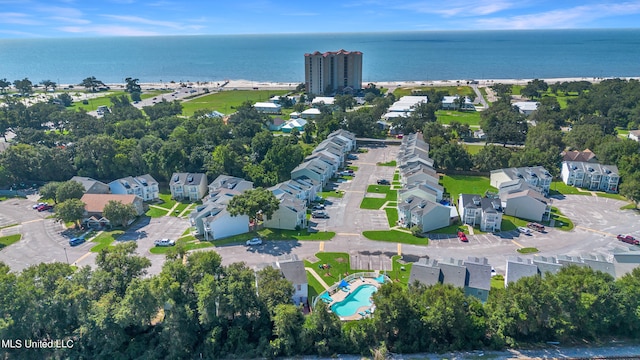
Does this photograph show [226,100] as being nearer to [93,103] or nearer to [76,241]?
[93,103]

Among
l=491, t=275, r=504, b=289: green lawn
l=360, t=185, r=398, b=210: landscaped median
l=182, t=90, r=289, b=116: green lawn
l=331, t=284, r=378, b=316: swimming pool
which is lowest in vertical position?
l=331, t=284, r=378, b=316: swimming pool

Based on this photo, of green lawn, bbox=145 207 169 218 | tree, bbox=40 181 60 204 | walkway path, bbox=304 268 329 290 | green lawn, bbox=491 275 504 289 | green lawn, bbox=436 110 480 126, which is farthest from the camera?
green lawn, bbox=436 110 480 126

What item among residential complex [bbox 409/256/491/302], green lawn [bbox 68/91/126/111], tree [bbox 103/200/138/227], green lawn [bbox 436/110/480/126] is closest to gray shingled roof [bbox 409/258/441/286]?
residential complex [bbox 409/256/491/302]

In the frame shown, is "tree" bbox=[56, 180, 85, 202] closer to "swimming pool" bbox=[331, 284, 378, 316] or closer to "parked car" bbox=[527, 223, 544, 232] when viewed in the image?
→ "swimming pool" bbox=[331, 284, 378, 316]

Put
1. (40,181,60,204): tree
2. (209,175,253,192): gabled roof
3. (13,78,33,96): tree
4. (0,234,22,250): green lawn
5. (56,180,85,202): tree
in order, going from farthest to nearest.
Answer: (13,78,33,96): tree → (209,175,253,192): gabled roof → (40,181,60,204): tree → (56,180,85,202): tree → (0,234,22,250): green lawn

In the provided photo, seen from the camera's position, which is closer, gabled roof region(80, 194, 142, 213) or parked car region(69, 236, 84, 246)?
parked car region(69, 236, 84, 246)

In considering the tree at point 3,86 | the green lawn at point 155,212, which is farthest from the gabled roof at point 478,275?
the tree at point 3,86

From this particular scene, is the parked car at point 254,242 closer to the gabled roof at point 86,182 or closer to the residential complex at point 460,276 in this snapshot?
the residential complex at point 460,276
